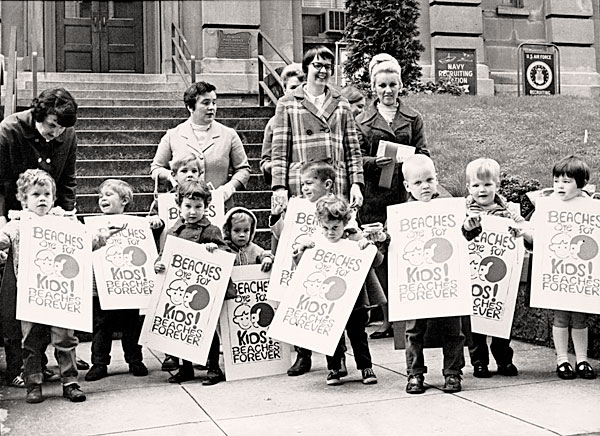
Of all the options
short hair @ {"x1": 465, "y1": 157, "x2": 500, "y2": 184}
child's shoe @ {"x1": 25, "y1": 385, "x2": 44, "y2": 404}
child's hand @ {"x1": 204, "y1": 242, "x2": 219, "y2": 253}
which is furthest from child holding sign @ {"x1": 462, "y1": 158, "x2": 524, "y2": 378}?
child's shoe @ {"x1": 25, "y1": 385, "x2": 44, "y2": 404}

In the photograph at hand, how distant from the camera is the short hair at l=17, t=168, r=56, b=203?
228 inches

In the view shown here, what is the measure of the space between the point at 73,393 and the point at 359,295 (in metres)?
1.92

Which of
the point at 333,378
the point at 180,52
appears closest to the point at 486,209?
the point at 333,378

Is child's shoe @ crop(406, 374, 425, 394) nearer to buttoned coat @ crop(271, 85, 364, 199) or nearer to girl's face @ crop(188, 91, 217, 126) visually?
buttoned coat @ crop(271, 85, 364, 199)

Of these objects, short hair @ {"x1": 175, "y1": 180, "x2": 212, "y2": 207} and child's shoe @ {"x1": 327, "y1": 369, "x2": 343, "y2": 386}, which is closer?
child's shoe @ {"x1": 327, "y1": 369, "x2": 343, "y2": 386}

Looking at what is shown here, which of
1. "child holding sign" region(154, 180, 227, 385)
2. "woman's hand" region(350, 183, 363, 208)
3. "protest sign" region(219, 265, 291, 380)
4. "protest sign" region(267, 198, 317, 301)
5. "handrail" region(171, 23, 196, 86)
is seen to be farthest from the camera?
"handrail" region(171, 23, 196, 86)

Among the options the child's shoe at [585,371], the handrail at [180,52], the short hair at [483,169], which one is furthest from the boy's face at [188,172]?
the handrail at [180,52]

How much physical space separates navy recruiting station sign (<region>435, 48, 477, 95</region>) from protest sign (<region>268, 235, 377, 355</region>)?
10.8 metres

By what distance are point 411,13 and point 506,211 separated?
7893 millimetres

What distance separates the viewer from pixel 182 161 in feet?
21.4

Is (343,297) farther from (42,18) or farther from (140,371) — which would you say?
(42,18)

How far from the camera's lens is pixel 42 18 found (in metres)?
16.2

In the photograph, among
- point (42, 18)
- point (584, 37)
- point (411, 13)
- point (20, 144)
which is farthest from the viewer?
point (584, 37)

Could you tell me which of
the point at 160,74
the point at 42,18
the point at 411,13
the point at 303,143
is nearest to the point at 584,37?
the point at 411,13
